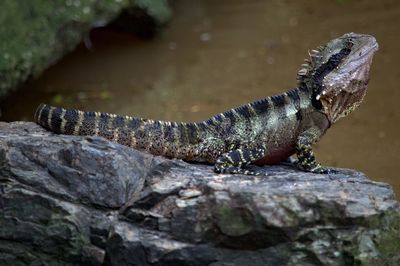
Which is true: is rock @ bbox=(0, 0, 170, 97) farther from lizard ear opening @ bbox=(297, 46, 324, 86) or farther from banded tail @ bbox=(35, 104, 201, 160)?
lizard ear opening @ bbox=(297, 46, 324, 86)

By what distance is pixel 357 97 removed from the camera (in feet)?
16.9

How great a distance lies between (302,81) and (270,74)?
4332 mm

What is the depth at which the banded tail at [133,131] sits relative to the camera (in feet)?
15.8

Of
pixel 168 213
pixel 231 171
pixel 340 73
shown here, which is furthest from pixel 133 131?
pixel 340 73

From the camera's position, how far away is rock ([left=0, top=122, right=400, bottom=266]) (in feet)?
13.2

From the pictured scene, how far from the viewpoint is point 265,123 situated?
502 cm

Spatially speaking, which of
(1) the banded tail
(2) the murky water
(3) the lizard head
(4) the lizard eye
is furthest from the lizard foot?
(2) the murky water

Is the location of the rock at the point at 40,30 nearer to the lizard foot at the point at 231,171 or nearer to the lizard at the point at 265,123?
the lizard at the point at 265,123

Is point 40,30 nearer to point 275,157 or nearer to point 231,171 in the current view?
point 275,157

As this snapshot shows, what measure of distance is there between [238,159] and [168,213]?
0.80 m

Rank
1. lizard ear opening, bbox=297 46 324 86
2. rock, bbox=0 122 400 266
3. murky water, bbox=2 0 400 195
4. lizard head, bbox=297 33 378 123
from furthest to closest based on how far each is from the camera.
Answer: murky water, bbox=2 0 400 195, lizard ear opening, bbox=297 46 324 86, lizard head, bbox=297 33 378 123, rock, bbox=0 122 400 266

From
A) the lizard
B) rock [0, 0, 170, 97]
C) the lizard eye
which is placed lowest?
the lizard

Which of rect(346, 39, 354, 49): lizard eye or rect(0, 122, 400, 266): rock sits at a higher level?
rect(346, 39, 354, 49): lizard eye

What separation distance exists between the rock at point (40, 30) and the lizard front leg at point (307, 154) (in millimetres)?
4523
